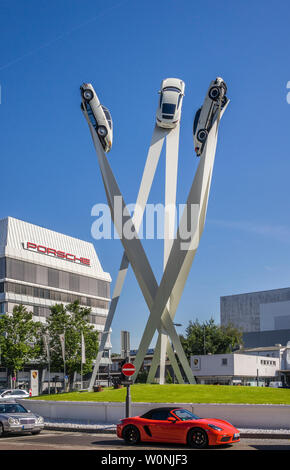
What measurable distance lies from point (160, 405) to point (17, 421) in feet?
18.8

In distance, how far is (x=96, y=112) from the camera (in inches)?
1292

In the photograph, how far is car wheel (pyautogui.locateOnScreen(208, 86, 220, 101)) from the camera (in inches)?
1232

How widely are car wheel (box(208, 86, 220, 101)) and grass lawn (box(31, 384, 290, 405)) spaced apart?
51.0ft

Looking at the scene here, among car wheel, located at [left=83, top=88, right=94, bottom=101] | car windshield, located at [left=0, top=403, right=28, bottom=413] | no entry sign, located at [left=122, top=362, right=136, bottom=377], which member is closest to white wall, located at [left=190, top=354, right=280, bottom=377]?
car wheel, located at [left=83, top=88, right=94, bottom=101]

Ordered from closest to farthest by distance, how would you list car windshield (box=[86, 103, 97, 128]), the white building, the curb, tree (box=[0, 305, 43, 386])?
the curb
car windshield (box=[86, 103, 97, 128])
the white building
tree (box=[0, 305, 43, 386])

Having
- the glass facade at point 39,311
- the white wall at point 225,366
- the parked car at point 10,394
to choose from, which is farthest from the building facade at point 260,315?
the parked car at point 10,394

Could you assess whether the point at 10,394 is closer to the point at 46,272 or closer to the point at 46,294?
the point at 46,294

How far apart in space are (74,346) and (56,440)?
41.1 m

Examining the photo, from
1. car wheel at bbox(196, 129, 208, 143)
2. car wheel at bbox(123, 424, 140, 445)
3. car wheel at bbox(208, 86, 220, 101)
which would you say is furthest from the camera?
car wheel at bbox(196, 129, 208, 143)

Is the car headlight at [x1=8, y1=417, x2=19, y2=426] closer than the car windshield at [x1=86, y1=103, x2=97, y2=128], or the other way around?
the car headlight at [x1=8, y1=417, x2=19, y2=426]

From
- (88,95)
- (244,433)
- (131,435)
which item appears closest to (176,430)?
(131,435)

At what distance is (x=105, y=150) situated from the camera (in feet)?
110

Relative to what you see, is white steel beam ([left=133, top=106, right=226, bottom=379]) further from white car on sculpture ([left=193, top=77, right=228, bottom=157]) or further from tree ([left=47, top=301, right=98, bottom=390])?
tree ([left=47, top=301, right=98, bottom=390])
